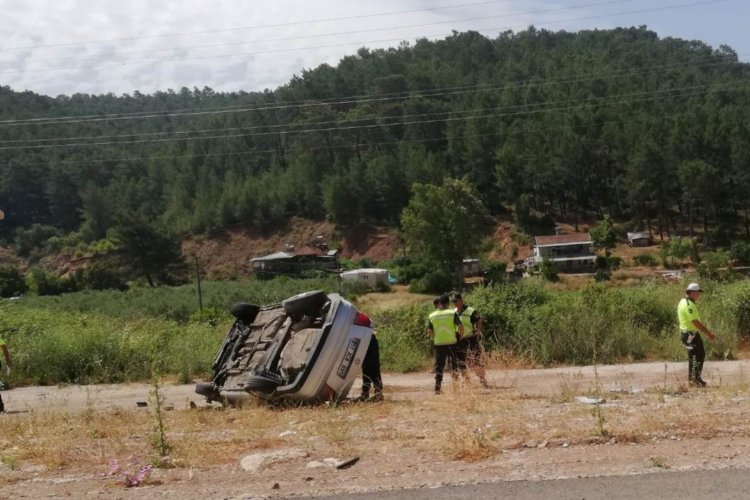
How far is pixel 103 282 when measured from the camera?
87.3 metres

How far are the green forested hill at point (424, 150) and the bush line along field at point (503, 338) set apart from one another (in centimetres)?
6309

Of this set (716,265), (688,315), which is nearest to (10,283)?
(716,265)

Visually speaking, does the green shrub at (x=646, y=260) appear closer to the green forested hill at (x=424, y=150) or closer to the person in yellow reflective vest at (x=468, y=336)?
the green forested hill at (x=424, y=150)

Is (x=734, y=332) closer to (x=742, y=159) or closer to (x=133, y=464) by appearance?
(x=133, y=464)

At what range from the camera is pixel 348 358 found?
1065 cm

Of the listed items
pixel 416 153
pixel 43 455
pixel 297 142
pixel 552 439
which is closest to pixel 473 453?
pixel 552 439

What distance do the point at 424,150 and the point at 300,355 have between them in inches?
4163

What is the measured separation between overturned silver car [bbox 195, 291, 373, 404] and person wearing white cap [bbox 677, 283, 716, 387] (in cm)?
466

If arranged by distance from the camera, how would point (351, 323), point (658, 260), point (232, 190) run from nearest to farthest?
1. point (351, 323)
2. point (658, 260)
3. point (232, 190)

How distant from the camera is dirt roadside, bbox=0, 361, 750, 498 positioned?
666 cm

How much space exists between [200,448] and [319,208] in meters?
105

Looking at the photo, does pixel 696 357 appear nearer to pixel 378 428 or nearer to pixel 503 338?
pixel 378 428

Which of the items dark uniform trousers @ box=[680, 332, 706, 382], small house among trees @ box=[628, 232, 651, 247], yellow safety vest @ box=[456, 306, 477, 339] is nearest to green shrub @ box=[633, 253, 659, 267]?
small house among trees @ box=[628, 232, 651, 247]

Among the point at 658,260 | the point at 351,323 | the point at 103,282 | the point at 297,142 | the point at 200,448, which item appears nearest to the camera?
the point at 200,448
